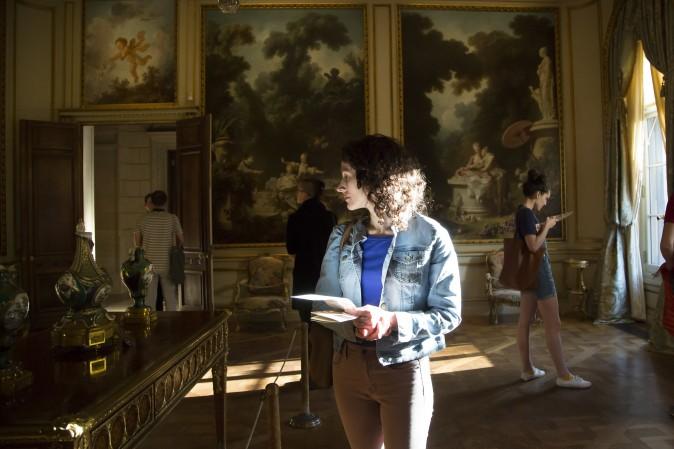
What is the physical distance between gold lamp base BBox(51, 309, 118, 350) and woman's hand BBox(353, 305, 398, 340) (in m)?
1.10

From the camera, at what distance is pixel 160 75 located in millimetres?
8656

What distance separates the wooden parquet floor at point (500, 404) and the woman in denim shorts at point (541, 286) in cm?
26

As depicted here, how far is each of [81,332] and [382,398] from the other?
1.21m

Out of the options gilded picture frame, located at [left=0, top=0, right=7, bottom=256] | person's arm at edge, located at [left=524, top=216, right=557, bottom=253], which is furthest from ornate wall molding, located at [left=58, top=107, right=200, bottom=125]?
person's arm at edge, located at [left=524, top=216, right=557, bottom=253]

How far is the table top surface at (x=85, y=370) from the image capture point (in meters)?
1.54

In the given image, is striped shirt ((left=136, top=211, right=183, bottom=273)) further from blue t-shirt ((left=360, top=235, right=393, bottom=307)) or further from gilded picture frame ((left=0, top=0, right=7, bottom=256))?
blue t-shirt ((left=360, top=235, right=393, bottom=307))

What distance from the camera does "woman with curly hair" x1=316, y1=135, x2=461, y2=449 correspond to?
1.90 m

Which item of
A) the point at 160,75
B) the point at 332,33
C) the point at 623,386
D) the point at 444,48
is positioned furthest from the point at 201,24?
the point at 623,386

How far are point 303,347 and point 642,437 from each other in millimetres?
2373

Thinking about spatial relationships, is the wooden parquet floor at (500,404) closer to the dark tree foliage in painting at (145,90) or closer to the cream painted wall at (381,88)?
the cream painted wall at (381,88)

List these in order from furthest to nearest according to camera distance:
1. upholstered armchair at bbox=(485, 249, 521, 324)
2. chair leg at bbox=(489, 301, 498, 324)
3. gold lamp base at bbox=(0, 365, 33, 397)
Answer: chair leg at bbox=(489, 301, 498, 324) < upholstered armchair at bbox=(485, 249, 521, 324) < gold lamp base at bbox=(0, 365, 33, 397)

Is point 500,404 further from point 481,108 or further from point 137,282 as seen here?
point 481,108

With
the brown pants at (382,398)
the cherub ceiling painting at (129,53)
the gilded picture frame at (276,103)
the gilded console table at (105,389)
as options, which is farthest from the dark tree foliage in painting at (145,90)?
the brown pants at (382,398)

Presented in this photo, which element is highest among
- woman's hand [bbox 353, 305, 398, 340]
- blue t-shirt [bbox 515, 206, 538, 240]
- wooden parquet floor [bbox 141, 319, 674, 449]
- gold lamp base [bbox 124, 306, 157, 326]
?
blue t-shirt [bbox 515, 206, 538, 240]
